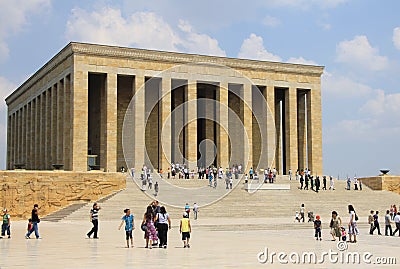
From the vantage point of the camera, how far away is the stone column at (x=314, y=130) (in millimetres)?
50625

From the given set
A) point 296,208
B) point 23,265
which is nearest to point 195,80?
point 296,208

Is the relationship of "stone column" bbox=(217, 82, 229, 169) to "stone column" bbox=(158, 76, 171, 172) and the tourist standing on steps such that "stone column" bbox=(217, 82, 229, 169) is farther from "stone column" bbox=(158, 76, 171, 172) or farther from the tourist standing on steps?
the tourist standing on steps

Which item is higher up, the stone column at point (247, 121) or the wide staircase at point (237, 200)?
the stone column at point (247, 121)

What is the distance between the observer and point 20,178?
34375 mm

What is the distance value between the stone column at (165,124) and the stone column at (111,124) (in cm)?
364

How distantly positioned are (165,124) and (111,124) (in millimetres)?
4060

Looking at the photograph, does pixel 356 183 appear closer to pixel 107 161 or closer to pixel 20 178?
pixel 107 161

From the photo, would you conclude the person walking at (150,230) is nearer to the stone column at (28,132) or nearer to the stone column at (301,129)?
the stone column at (301,129)

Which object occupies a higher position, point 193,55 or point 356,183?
point 193,55

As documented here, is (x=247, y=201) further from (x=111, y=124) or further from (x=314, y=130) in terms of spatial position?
(x=314, y=130)

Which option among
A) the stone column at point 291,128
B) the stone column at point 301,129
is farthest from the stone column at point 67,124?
the stone column at point 301,129

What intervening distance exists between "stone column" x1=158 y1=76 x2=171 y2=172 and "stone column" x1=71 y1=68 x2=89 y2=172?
5710 mm

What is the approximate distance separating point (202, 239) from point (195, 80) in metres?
28.0

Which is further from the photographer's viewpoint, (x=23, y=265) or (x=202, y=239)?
(x=202, y=239)
